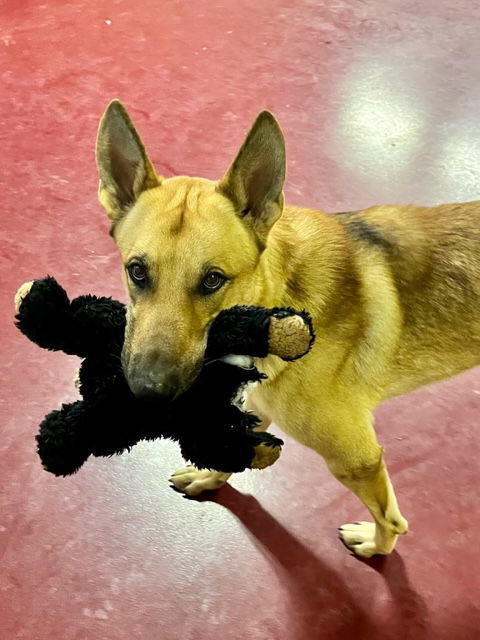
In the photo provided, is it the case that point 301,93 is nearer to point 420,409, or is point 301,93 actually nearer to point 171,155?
point 171,155

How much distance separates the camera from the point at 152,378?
4.20ft

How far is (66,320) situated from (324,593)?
3.85ft

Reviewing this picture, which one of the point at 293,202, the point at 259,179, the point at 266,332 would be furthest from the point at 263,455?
the point at 293,202

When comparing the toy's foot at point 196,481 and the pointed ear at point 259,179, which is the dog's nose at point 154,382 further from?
the toy's foot at point 196,481

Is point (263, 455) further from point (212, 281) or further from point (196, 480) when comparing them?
point (196, 480)

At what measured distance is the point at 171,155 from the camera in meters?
3.27

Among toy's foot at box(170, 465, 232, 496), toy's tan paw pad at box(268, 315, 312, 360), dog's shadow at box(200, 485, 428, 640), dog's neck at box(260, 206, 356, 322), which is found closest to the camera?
toy's tan paw pad at box(268, 315, 312, 360)

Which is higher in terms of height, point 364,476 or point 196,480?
point 364,476

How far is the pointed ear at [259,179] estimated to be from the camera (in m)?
1.44

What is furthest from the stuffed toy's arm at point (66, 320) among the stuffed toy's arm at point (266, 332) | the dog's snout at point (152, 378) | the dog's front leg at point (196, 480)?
the dog's front leg at point (196, 480)

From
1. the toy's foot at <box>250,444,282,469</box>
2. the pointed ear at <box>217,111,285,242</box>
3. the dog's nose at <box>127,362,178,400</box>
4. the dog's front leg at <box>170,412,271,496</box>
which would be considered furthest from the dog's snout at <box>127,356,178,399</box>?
the dog's front leg at <box>170,412,271,496</box>

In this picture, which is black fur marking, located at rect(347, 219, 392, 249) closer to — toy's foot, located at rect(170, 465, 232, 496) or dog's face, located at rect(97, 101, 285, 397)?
dog's face, located at rect(97, 101, 285, 397)

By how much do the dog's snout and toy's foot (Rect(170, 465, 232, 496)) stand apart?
0.92 meters

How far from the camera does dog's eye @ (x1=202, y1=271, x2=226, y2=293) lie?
1.40 m
